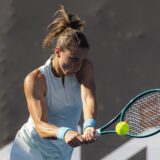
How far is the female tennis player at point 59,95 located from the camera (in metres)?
3.53

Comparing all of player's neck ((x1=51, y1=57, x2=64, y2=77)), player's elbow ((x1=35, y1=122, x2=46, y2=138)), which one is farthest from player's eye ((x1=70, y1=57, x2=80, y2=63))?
player's elbow ((x1=35, y1=122, x2=46, y2=138))

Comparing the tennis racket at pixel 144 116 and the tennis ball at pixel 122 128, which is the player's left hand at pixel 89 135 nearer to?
the tennis ball at pixel 122 128

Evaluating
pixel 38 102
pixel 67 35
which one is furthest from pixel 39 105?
pixel 67 35

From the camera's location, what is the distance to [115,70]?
5.02 metres

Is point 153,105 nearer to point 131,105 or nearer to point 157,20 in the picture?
point 131,105

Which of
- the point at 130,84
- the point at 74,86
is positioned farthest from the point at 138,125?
the point at 130,84

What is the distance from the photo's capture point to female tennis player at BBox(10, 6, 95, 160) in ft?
11.6

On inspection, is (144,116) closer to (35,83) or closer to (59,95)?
(59,95)

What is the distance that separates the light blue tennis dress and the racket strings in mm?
266

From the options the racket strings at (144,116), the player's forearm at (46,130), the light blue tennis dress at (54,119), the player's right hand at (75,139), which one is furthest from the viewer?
the racket strings at (144,116)

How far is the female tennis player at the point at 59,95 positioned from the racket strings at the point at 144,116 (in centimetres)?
23

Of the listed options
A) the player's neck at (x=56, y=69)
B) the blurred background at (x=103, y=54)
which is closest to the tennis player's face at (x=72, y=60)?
the player's neck at (x=56, y=69)

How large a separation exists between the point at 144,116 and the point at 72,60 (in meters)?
0.61

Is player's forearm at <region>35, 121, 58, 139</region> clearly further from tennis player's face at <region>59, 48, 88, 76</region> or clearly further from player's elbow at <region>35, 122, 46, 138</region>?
tennis player's face at <region>59, 48, 88, 76</region>
